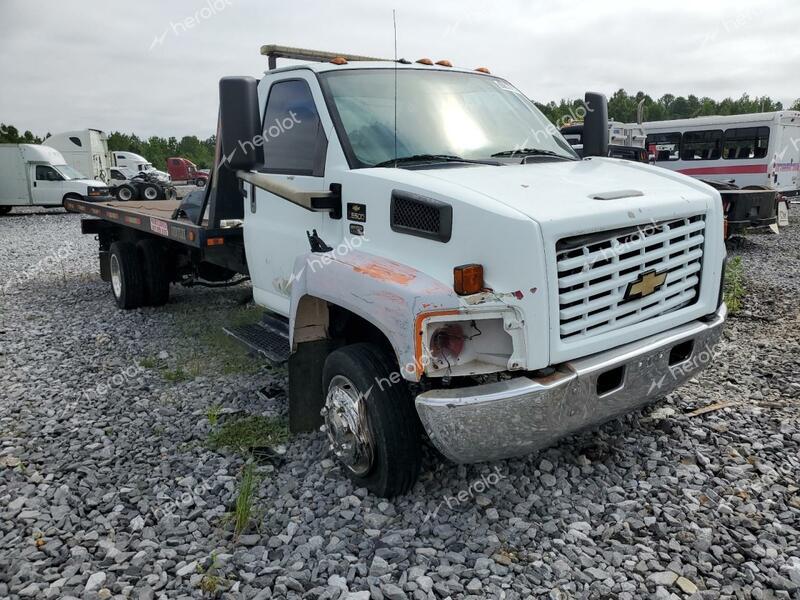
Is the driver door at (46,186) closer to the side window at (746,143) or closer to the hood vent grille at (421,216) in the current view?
the side window at (746,143)

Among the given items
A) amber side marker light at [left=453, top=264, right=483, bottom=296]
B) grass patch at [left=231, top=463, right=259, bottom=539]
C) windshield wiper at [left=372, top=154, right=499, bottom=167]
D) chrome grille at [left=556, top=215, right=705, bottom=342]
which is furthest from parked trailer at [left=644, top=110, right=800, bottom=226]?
grass patch at [left=231, top=463, right=259, bottom=539]

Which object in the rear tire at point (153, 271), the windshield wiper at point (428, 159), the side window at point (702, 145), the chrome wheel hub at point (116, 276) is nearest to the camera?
the windshield wiper at point (428, 159)

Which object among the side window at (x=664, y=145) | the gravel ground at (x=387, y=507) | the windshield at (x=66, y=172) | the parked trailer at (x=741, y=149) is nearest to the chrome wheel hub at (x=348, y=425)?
the gravel ground at (x=387, y=507)

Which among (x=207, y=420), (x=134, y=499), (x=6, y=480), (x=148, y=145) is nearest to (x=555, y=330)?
(x=134, y=499)

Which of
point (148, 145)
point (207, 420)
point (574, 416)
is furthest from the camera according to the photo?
point (148, 145)

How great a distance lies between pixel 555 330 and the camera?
278 centimetres

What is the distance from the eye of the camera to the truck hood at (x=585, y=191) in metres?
2.88

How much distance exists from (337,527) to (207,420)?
1679 mm

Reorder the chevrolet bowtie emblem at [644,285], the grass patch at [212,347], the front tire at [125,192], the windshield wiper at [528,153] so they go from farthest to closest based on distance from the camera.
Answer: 1. the front tire at [125,192]
2. the grass patch at [212,347]
3. the windshield wiper at [528,153]
4. the chevrolet bowtie emblem at [644,285]

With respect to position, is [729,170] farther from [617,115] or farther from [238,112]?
[617,115]

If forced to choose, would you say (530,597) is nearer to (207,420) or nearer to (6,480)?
(207,420)

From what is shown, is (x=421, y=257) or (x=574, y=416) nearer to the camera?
(x=574, y=416)

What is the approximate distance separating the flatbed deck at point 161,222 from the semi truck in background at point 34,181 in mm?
14863

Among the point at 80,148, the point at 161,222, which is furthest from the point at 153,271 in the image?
the point at 80,148
